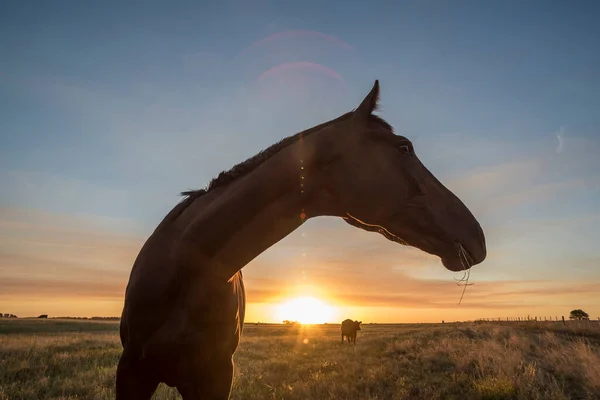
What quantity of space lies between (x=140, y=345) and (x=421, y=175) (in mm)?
2955

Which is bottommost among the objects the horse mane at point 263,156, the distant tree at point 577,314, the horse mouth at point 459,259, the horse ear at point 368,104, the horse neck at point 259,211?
the distant tree at point 577,314

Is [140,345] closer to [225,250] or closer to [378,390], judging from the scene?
[225,250]

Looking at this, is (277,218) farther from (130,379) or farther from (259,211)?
(130,379)

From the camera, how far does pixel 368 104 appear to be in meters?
3.04

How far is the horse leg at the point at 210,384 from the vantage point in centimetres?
374

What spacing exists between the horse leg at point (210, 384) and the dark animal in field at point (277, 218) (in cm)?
27

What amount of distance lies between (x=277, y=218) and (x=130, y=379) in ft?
7.51

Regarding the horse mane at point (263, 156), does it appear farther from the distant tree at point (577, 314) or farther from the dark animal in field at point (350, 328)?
the distant tree at point (577, 314)

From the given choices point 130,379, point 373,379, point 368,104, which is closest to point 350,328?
point 373,379

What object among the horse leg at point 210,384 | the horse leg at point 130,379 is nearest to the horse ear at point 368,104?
the horse leg at point 210,384

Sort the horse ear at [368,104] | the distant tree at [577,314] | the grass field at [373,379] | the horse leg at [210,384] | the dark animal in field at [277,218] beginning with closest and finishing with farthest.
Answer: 1. the dark animal in field at [277,218]
2. the horse ear at [368,104]
3. the horse leg at [210,384]
4. the grass field at [373,379]
5. the distant tree at [577,314]

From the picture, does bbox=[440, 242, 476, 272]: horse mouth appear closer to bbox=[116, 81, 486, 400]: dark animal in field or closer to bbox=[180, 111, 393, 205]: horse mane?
bbox=[116, 81, 486, 400]: dark animal in field

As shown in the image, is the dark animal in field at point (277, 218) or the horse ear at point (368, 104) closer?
the dark animal in field at point (277, 218)

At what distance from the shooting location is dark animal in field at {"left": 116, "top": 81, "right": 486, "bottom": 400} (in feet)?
9.33
